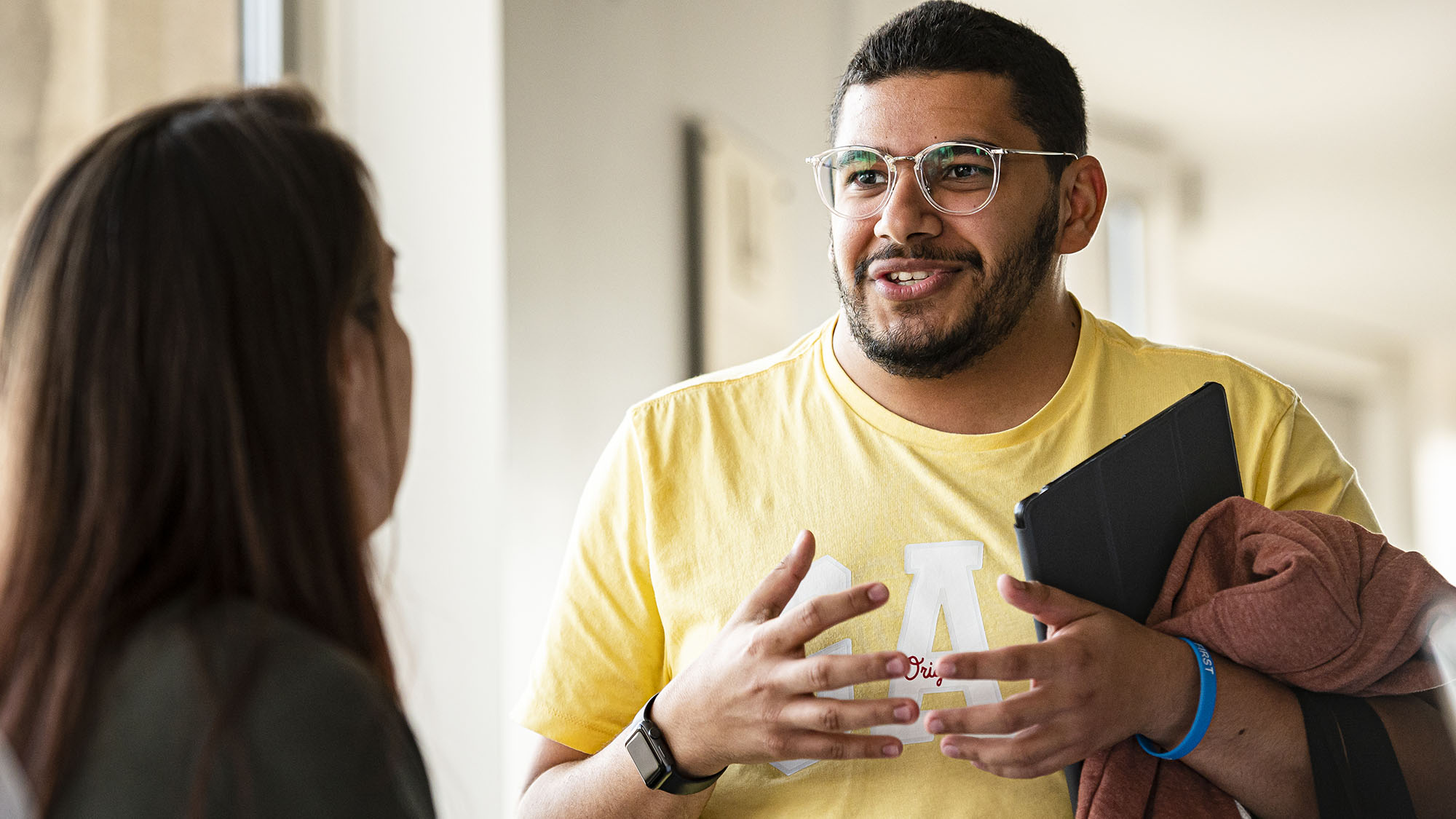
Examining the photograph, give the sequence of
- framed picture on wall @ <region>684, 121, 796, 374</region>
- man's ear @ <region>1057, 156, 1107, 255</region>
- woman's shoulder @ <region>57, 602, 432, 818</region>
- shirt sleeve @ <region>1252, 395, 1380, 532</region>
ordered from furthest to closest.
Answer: framed picture on wall @ <region>684, 121, 796, 374</region> < man's ear @ <region>1057, 156, 1107, 255</region> < shirt sleeve @ <region>1252, 395, 1380, 532</region> < woman's shoulder @ <region>57, 602, 432, 818</region>

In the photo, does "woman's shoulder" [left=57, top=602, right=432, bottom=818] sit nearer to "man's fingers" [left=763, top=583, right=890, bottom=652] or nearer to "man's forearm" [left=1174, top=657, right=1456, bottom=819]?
"man's fingers" [left=763, top=583, right=890, bottom=652]

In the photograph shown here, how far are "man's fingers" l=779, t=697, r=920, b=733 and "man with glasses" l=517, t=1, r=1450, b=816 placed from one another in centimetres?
9

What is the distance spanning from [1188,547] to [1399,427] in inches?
131

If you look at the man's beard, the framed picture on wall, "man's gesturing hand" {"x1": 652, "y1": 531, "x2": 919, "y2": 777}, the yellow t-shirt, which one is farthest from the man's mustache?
the framed picture on wall

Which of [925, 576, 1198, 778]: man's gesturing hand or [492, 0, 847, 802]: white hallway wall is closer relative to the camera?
[925, 576, 1198, 778]: man's gesturing hand

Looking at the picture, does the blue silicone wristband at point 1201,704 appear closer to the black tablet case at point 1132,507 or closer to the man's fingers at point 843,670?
the black tablet case at point 1132,507

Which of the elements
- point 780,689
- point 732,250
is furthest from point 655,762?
point 732,250

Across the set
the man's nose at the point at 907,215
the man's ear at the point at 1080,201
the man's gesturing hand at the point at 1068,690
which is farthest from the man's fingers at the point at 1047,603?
the man's ear at the point at 1080,201

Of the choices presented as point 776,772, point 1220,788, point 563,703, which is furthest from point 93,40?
point 1220,788

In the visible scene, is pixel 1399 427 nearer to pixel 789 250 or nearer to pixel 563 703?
pixel 789 250

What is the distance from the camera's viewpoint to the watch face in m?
1.18

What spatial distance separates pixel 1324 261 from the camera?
3904 mm

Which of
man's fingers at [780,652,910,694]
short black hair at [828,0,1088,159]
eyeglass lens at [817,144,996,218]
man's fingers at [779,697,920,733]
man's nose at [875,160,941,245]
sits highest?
short black hair at [828,0,1088,159]

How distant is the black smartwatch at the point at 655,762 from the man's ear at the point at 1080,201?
0.76 metres
